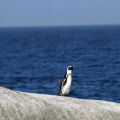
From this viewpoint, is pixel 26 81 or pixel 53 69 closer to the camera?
pixel 26 81

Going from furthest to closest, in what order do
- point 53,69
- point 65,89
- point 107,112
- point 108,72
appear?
1. point 53,69
2. point 108,72
3. point 65,89
4. point 107,112

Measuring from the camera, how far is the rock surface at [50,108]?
12375 mm

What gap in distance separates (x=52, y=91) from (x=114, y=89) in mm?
7012

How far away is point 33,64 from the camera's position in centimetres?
7369

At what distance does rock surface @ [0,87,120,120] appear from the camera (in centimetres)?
1238

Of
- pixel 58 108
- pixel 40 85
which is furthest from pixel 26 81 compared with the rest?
pixel 58 108

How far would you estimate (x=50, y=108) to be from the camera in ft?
43.1

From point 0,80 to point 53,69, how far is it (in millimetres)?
11678

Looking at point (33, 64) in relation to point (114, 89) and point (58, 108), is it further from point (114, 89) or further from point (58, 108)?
point (58, 108)

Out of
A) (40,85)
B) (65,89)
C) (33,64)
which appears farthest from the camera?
(33,64)

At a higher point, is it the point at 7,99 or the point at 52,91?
the point at 7,99

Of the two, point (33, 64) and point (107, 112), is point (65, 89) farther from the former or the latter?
point (33, 64)

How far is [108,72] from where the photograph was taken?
59438mm

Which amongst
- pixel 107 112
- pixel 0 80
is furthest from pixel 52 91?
pixel 107 112
